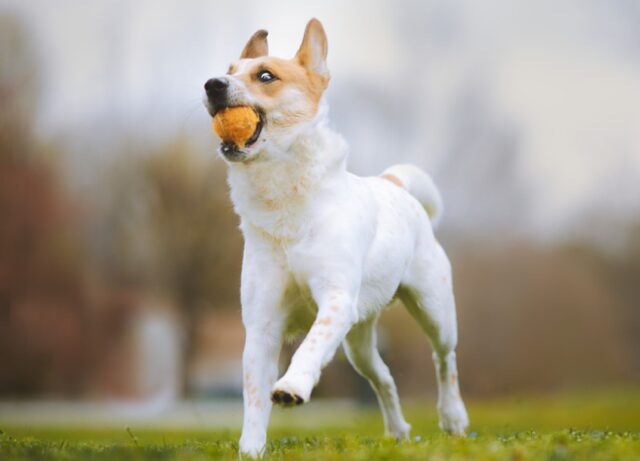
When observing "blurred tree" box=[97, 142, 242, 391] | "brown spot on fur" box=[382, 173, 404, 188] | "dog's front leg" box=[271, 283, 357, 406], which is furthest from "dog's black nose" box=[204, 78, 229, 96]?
"blurred tree" box=[97, 142, 242, 391]

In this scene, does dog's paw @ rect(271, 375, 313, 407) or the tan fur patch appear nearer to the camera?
dog's paw @ rect(271, 375, 313, 407)

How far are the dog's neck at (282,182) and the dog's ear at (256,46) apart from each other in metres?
0.93

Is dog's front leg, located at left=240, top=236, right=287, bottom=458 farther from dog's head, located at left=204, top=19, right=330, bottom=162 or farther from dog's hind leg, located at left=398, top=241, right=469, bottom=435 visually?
dog's hind leg, located at left=398, top=241, right=469, bottom=435

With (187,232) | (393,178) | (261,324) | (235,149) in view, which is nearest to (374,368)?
(393,178)

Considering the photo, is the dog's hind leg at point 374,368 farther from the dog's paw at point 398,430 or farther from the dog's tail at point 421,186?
the dog's tail at point 421,186

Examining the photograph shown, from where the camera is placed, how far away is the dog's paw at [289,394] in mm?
4512

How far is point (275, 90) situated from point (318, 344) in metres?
1.55

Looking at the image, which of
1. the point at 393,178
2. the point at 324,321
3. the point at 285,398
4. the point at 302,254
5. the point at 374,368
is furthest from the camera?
the point at 393,178

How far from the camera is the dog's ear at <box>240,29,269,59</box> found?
→ 20.4 ft

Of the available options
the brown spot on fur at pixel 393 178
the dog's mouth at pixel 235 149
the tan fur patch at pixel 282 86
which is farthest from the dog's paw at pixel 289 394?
the brown spot on fur at pixel 393 178

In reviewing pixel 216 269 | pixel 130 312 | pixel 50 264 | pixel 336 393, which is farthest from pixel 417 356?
pixel 50 264

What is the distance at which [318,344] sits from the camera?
4980mm

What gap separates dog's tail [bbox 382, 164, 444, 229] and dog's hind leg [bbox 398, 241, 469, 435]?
634 millimetres

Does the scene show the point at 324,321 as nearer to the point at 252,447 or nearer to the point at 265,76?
the point at 252,447
